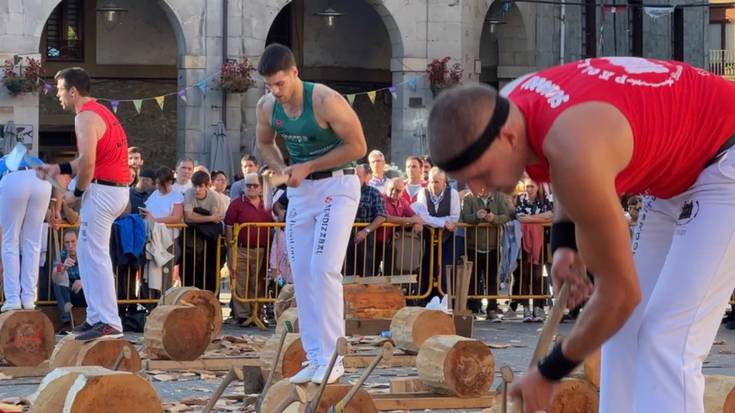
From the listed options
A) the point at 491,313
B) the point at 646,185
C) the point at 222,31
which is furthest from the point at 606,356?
the point at 222,31

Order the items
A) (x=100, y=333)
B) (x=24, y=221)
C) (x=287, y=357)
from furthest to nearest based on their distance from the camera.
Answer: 1. (x=24, y=221)
2. (x=100, y=333)
3. (x=287, y=357)

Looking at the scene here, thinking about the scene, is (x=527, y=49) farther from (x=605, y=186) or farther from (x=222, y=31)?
(x=605, y=186)

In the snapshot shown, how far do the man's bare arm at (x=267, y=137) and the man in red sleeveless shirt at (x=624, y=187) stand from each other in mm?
4134

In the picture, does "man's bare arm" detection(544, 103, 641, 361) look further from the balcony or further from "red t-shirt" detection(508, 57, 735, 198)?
the balcony

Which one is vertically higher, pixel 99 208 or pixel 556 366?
pixel 99 208

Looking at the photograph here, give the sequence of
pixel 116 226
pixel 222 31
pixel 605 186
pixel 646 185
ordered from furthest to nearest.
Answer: pixel 222 31 < pixel 116 226 < pixel 646 185 < pixel 605 186

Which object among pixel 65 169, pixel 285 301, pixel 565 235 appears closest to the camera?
pixel 565 235

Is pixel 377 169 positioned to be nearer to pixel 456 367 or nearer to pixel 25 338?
pixel 25 338

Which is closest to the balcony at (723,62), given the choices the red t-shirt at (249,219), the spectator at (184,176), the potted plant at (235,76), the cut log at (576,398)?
the potted plant at (235,76)

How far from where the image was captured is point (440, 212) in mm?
17000

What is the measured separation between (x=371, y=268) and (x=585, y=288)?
11.5 meters

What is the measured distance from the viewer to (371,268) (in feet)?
55.4

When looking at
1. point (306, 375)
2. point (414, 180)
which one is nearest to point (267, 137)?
point (306, 375)

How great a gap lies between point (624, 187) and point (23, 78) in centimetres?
2463
